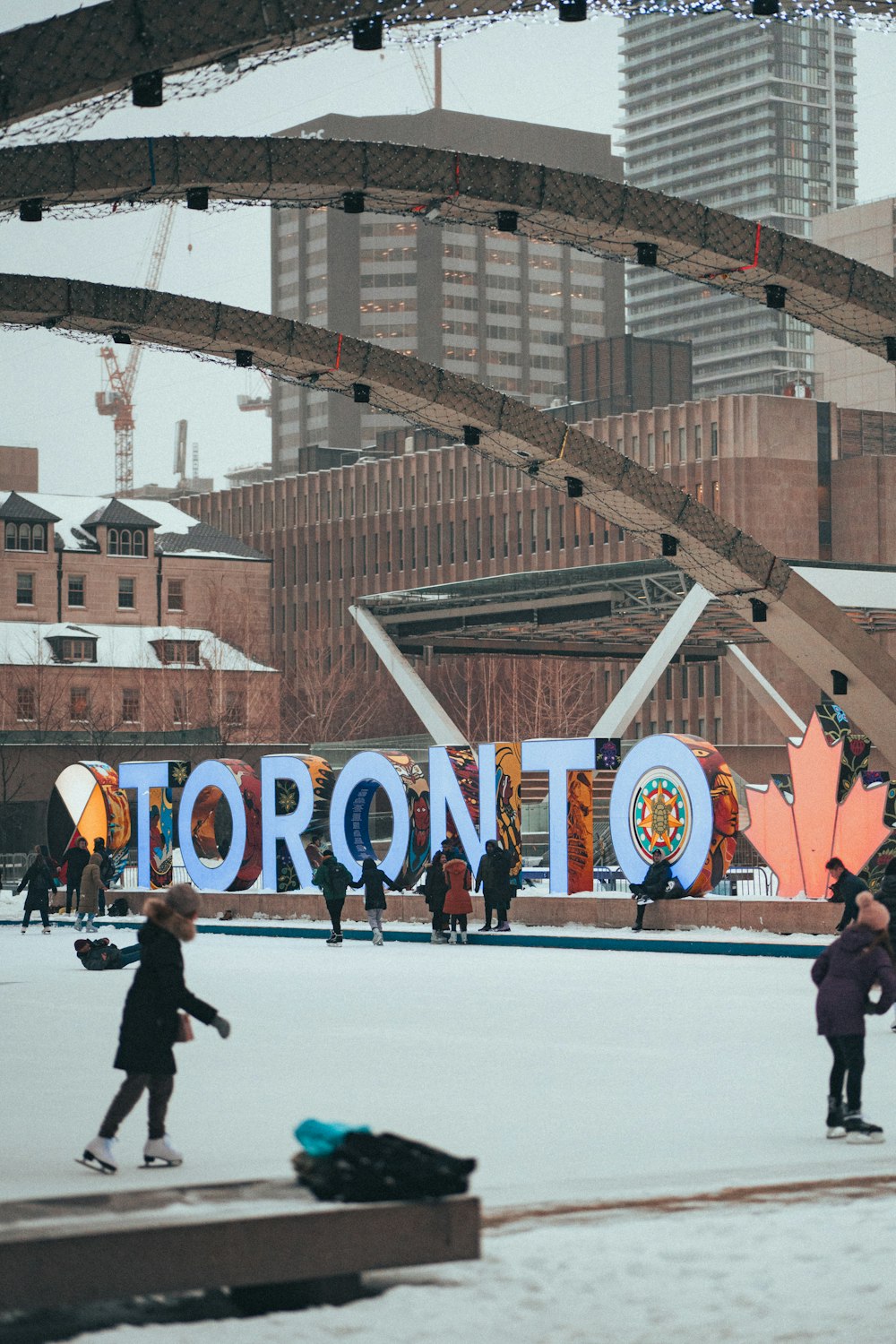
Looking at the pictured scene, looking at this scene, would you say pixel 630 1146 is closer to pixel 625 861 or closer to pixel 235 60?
pixel 235 60

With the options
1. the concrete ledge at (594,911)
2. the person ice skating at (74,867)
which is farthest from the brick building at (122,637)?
the concrete ledge at (594,911)

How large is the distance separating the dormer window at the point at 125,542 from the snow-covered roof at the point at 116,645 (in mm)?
4648

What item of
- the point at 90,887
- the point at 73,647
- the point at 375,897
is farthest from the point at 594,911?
the point at 73,647

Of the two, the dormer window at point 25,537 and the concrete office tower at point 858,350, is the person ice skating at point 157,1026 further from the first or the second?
the concrete office tower at point 858,350

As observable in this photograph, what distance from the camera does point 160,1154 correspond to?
10.9 meters

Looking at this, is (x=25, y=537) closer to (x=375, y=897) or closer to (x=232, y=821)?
→ (x=232, y=821)

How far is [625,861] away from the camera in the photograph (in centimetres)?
3181

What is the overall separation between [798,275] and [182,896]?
42.1 ft

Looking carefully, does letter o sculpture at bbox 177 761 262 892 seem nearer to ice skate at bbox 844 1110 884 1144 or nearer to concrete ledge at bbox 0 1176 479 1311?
ice skate at bbox 844 1110 884 1144

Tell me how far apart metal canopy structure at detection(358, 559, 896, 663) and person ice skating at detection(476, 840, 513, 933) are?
16.4 m

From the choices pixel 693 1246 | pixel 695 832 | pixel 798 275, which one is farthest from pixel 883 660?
pixel 693 1246

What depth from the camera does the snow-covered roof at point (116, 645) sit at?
8294cm

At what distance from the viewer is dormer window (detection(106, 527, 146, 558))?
9200 cm

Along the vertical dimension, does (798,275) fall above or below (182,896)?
above
